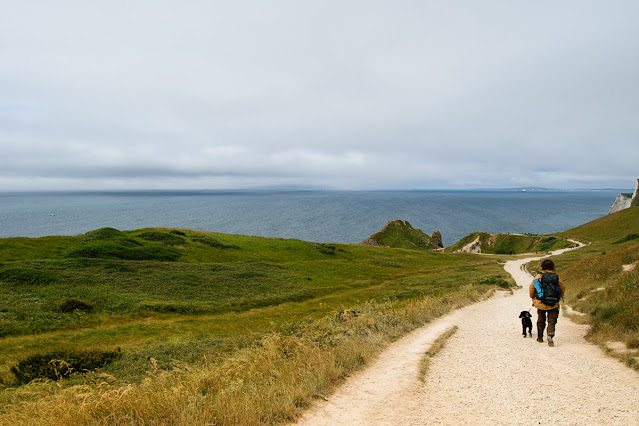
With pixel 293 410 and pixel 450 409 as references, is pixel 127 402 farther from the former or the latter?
pixel 450 409

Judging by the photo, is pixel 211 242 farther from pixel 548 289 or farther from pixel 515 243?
pixel 515 243

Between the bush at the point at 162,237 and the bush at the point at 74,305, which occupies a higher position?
the bush at the point at 162,237

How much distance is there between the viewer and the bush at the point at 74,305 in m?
23.1

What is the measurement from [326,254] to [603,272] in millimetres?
44641

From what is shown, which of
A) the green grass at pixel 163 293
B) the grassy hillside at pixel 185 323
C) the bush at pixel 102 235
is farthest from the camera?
the bush at pixel 102 235

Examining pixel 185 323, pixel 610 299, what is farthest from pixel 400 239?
pixel 610 299

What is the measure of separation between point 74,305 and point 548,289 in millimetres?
28911

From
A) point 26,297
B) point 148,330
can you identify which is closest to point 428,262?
point 148,330

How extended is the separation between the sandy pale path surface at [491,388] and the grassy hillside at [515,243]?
Answer: 96.1m

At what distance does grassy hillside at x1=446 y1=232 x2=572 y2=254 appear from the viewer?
92.4 m

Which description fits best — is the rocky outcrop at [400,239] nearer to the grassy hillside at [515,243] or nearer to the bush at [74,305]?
the grassy hillside at [515,243]

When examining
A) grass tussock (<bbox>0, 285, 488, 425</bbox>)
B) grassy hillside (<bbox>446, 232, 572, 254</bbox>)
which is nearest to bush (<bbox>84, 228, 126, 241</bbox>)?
grass tussock (<bbox>0, 285, 488, 425</bbox>)

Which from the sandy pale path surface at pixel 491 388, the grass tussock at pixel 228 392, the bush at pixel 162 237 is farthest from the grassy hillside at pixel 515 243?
the grass tussock at pixel 228 392

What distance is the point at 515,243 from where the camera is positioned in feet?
341
